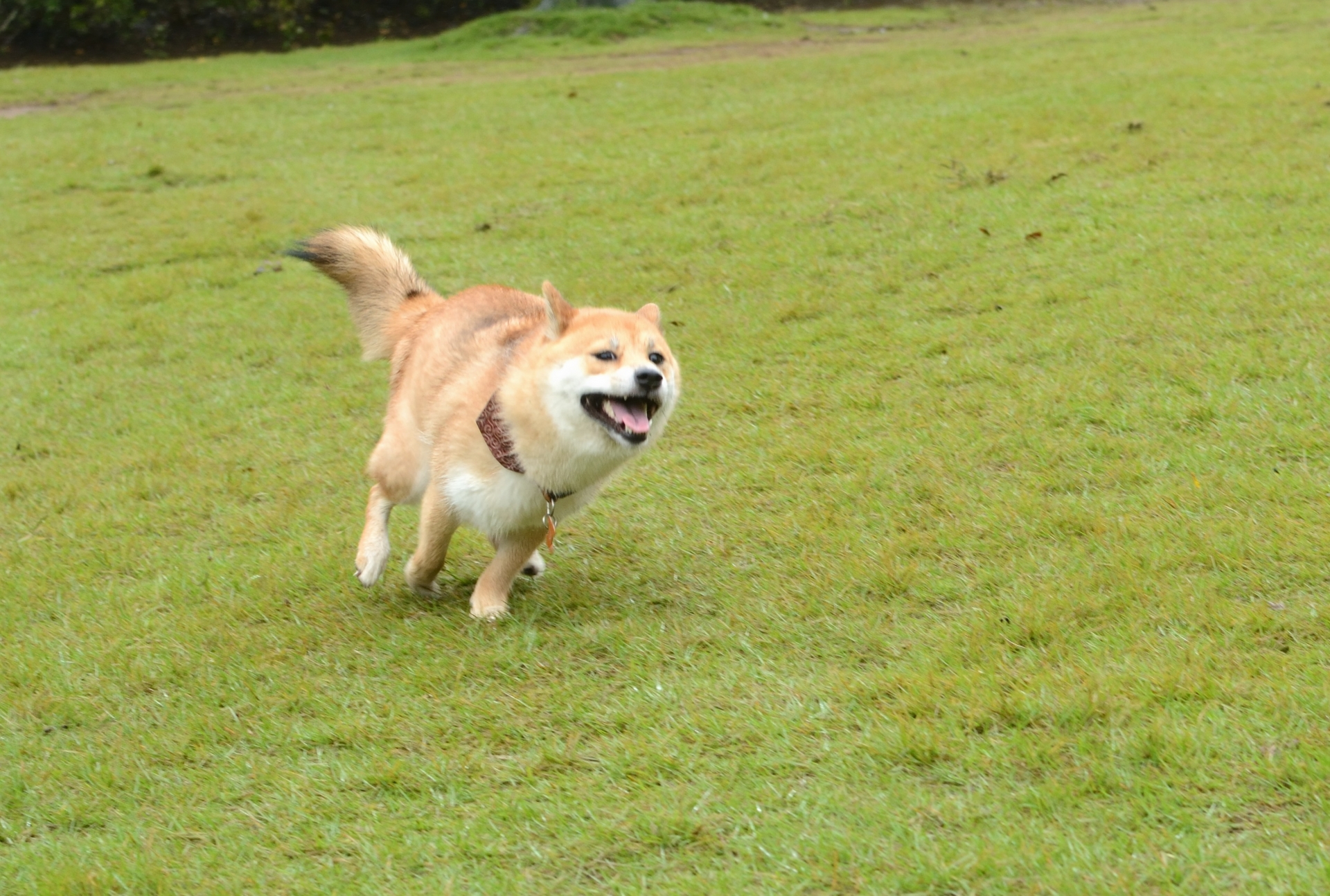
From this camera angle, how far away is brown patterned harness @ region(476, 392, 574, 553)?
15.7 ft

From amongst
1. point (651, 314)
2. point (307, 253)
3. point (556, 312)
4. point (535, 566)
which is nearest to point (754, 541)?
point (535, 566)

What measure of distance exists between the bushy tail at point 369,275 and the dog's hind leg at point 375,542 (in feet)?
3.01

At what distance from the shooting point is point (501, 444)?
15.7 ft

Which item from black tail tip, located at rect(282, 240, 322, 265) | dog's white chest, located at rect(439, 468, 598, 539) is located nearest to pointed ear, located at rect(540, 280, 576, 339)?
dog's white chest, located at rect(439, 468, 598, 539)

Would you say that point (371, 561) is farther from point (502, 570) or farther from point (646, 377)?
point (646, 377)

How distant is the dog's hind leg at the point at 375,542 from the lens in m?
5.34

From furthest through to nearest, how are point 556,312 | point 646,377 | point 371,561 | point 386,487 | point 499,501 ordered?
point 386,487 → point 371,561 → point 499,501 → point 556,312 → point 646,377

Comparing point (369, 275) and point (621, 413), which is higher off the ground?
point (369, 275)

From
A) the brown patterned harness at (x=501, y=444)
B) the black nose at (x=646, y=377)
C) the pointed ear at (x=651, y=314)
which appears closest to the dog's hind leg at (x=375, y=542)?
the brown patterned harness at (x=501, y=444)

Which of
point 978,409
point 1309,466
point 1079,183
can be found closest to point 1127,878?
point 1309,466

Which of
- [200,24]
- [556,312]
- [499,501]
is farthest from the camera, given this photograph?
[200,24]

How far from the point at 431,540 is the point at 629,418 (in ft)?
3.28

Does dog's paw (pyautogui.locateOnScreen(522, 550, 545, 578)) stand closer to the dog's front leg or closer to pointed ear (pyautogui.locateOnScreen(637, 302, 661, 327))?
the dog's front leg

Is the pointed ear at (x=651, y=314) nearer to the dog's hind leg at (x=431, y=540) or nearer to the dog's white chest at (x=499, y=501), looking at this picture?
the dog's white chest at (x=499, y=501)
